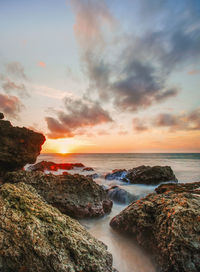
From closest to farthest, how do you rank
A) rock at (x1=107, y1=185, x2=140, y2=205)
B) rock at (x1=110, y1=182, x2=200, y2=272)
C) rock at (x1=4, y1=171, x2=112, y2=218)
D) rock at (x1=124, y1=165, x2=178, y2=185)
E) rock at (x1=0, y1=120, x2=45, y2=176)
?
rock at (x1=110, y1=182, x2=200, y2=272)
rock at (x1=4, y1=171, x2=112, y2=218)
rock at (x1=0, y1=120, x2=45, y2=176)
rock at (x1=107, y1=185, x2=140, y2=205)
rock at (x1=124, y1=165, x2=178, y2=185)

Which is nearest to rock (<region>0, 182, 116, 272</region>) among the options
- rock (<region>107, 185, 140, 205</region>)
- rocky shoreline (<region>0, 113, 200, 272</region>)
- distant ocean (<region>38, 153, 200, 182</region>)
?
rocky shoreline (<region>0, 113, 200, 272</region>)

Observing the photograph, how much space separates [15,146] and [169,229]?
307 inches

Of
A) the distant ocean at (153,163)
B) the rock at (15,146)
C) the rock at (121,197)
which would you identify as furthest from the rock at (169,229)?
the distant ocean at (153,163)

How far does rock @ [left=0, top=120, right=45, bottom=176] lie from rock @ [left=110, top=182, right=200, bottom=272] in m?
6.34

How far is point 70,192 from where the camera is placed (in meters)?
5.14

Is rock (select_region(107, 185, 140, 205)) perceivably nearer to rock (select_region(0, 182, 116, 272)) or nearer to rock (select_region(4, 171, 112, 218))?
rock (select_region(4, 171, 112, 218))

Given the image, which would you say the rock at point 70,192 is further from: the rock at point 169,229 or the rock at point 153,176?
the rock at point 153,176

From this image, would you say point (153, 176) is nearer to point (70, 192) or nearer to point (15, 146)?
point (70, 192)

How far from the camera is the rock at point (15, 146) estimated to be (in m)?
7.44

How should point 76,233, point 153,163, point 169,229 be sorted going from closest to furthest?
point 76,233, point 169,229, point 153,163

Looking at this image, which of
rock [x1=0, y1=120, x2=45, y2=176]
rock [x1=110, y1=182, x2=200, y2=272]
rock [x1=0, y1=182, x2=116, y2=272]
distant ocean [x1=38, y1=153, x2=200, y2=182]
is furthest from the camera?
distant ocean [x1=38, y1=153, x2=200, y2=182]

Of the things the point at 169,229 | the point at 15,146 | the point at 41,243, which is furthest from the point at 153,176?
the point at 41,243

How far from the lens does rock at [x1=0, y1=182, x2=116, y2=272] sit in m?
1.99

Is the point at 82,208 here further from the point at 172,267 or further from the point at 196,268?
the point at 196,268
